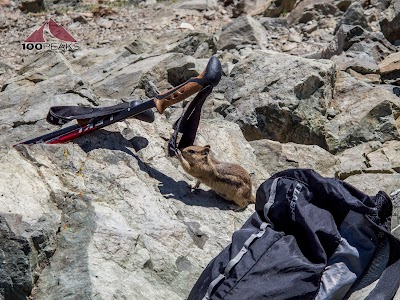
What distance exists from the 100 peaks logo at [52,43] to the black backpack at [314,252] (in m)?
11.1

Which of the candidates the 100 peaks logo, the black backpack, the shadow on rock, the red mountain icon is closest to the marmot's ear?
the shadow on rock

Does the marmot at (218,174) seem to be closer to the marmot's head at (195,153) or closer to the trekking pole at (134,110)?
the marmot's head at (195,153)

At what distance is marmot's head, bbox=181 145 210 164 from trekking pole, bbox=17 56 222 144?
494mm

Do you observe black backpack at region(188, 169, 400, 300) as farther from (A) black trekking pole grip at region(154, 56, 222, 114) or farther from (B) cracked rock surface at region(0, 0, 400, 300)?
(A) black trekking pole grip at region(154, 56, 222, 114)

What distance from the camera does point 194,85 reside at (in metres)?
6.11

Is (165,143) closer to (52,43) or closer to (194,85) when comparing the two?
(194,85)

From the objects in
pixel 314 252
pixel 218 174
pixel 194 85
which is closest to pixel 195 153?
pixel 218 174

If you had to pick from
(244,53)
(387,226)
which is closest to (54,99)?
(387,226)

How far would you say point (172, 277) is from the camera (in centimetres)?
473

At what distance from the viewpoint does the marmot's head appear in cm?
626

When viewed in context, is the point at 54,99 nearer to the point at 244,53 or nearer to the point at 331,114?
the point at 331,114

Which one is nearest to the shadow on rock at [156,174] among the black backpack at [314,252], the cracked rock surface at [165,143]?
the cracked rock surface at [165,143]

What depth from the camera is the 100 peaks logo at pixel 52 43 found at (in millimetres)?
14621

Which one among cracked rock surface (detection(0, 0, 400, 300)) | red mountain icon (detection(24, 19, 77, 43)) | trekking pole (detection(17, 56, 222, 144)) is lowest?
red mountain icon (detection(24, 19, 77, 43))
